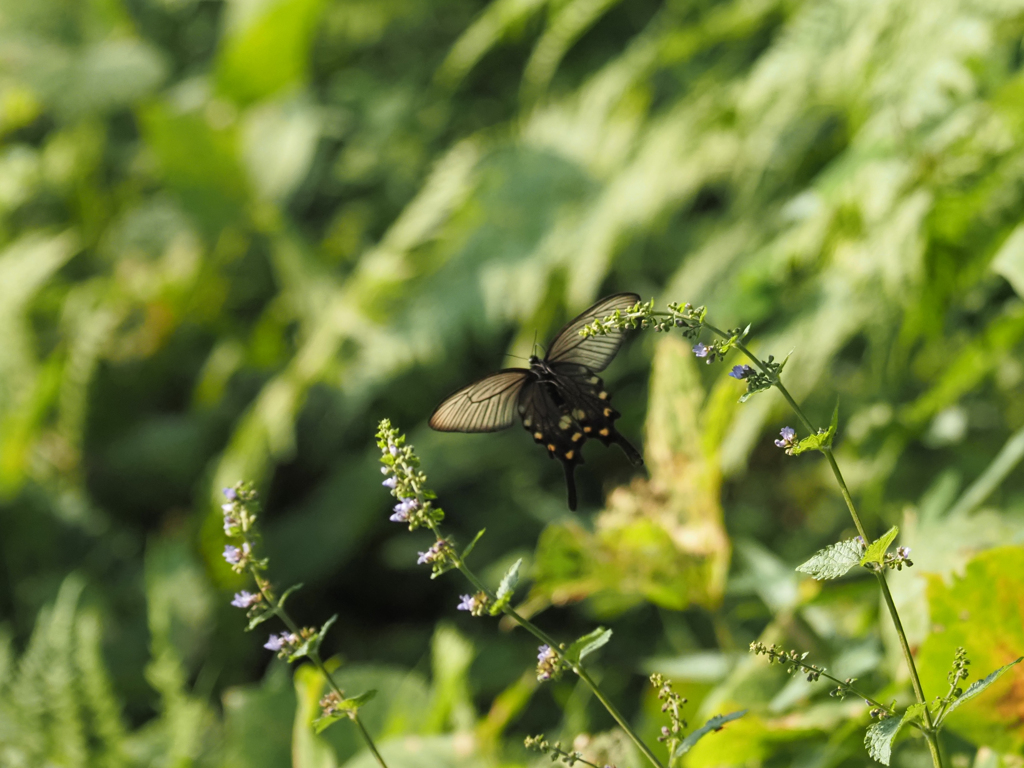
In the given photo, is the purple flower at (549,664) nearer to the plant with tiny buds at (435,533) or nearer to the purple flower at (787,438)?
the plant with tiny buds at (435,533)

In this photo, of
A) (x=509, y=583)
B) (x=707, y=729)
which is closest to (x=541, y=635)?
(x=509, y=583)

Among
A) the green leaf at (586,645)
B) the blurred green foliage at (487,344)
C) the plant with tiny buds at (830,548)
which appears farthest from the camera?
the blurred green foliage at (487,344)

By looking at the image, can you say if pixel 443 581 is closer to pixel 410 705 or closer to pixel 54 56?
pixel 410 705

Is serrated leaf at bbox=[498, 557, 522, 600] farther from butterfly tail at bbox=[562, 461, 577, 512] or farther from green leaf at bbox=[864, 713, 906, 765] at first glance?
green leaf at bbox=[864, 713, 906, 765]

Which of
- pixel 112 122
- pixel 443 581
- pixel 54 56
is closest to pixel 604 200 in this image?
pixel 443 581

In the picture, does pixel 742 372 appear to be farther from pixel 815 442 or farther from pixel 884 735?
pixel 884 735

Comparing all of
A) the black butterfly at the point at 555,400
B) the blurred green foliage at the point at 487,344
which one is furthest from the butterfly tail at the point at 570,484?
the blurred green foliage at the point at 487,344
